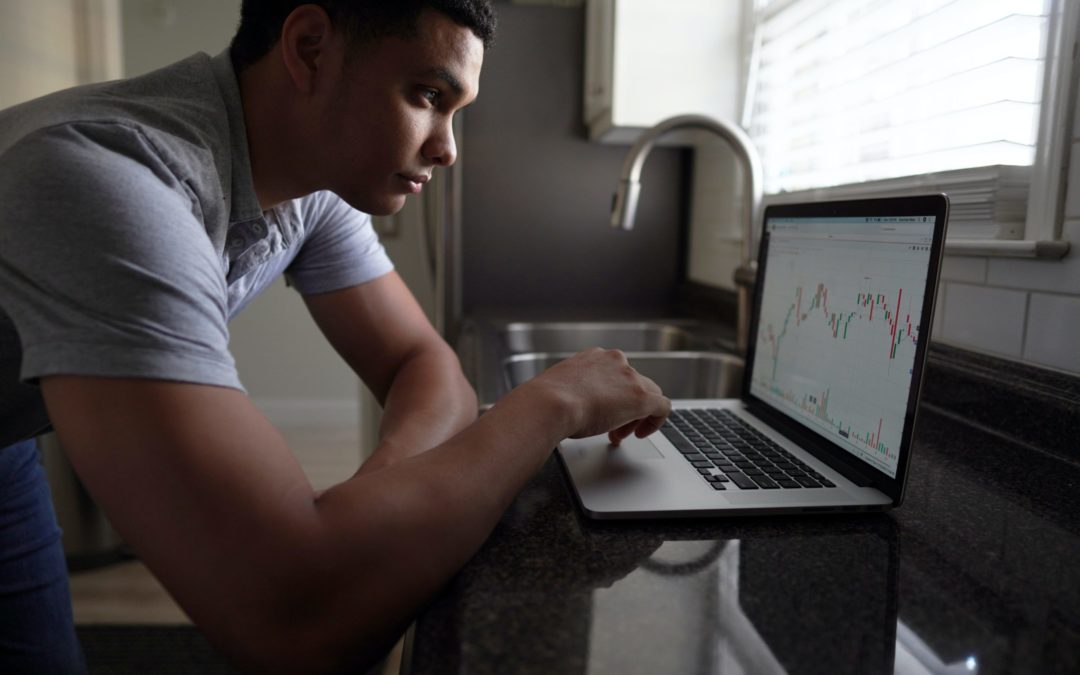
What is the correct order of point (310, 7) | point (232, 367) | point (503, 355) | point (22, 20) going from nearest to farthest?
1. point (232, 367)
2. point (310, 7)
3. point (503, 355)
4. point (22, 20)

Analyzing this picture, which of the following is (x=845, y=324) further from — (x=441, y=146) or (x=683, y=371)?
(x=683, y=371)

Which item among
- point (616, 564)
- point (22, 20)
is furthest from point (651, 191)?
point (22, 20)

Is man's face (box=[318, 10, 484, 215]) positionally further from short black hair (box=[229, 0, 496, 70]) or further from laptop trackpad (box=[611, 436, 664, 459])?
laptop trackpad (box=[611, 436, 664, 459])

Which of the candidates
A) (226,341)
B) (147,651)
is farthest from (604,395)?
(147,651)

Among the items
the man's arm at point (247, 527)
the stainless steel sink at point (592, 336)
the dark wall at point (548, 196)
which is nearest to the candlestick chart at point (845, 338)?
the man's arm at point (247, 527)

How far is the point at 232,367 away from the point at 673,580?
1.18 ft

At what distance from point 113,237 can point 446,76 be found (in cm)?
38

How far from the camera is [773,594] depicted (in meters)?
0.48

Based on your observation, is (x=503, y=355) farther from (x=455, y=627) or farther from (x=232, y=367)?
(x=455, y=627)

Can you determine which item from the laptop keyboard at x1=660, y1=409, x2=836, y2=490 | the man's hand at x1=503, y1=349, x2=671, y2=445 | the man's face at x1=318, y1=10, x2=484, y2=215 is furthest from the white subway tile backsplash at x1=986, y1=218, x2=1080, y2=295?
the man's face at x1=318, y1=10, x2=484, y2=215

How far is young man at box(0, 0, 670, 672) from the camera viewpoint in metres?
0.48

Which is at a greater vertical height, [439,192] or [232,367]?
[439,192]

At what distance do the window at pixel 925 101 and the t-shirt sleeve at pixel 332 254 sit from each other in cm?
86

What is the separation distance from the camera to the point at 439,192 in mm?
2156
